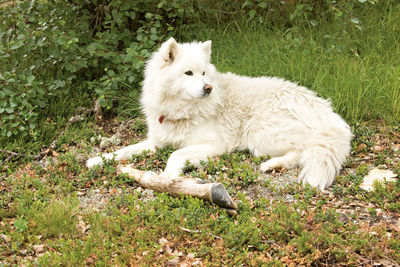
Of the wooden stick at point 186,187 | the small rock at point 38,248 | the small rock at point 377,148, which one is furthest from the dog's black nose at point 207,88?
the small rock at point 38,248

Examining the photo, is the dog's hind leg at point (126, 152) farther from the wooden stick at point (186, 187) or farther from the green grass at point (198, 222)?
the wooden stick at point (186, 187)

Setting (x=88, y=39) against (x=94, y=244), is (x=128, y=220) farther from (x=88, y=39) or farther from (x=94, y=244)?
(x=88, y=39)

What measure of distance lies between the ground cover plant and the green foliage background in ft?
0.08

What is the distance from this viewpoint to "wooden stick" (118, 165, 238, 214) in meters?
3.59

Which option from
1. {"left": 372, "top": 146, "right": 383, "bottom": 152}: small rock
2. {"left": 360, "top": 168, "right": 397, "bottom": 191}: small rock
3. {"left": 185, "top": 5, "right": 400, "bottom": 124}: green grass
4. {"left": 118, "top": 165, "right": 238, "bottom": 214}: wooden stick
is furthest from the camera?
{"left": 185, "top": 5, "right": 400, "bottom": 124}: green grass

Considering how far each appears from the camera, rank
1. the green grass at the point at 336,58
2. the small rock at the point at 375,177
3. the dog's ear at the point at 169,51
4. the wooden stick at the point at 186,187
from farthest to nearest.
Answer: the green grass at the point at 336,58, the dog's ear at the point at 169,51, the small rock at the point at 375,177, the wooden stick at the point at 186,187

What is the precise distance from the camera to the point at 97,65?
5.80 metres

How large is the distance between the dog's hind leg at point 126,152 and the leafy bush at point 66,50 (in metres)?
0.90

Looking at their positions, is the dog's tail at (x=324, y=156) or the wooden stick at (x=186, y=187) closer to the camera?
Result: the wooden stick at (x=186, y=187)

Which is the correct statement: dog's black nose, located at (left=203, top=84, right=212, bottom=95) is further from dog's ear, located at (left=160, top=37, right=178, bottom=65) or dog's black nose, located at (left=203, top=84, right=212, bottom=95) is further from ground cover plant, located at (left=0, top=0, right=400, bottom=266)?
ground cover plant, located at (left=0, top=0, right=400, bottom=266)

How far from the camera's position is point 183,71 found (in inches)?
177

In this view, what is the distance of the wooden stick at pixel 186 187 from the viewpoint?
141 inches

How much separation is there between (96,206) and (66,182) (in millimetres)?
564

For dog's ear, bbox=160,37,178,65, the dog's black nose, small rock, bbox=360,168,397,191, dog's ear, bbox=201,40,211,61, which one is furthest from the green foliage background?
small rock, bbox=360,168,397,191
